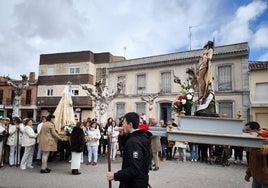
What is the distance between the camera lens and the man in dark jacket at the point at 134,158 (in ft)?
9.57

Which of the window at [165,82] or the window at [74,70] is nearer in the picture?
the window at [165,82]

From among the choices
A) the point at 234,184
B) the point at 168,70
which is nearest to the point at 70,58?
the point at 168,70

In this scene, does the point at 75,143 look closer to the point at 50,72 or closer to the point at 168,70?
the point at 168,70

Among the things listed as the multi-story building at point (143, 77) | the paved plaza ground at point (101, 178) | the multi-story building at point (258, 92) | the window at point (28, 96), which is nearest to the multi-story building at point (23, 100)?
the window at point (28, 96)

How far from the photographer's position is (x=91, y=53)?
2995cm

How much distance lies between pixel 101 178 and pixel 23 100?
95.5 ft

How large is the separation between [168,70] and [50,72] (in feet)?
54.5

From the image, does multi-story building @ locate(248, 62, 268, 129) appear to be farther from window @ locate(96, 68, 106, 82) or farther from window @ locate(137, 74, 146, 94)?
window @ locate(96, 68, 106, 82)

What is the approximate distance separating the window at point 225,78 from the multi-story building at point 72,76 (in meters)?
13.5

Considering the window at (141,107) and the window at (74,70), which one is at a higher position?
the window at (74,70)

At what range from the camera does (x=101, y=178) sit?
7.51 meters

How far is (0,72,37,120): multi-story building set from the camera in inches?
1266

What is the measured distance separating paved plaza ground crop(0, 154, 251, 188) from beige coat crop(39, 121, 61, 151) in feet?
2.95

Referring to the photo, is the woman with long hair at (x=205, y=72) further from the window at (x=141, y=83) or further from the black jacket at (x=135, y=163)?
the window at (x=141, y=83)
